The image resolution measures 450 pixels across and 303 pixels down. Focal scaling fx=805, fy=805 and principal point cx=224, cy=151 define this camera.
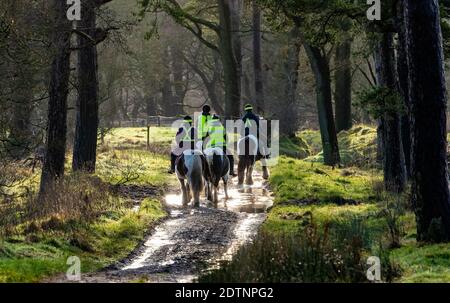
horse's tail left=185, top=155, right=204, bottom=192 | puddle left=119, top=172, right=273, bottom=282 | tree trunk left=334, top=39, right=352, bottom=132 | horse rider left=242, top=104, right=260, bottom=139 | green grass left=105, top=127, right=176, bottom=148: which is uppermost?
tree trunk left=334, top=39, right=352, bottom=132

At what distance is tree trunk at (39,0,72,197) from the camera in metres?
22.3

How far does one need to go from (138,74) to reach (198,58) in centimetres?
540

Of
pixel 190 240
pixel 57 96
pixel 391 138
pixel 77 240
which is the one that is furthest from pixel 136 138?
pixel 77 240

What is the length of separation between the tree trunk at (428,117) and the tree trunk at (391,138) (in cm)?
648

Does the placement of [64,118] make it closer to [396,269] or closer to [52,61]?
[52,61]

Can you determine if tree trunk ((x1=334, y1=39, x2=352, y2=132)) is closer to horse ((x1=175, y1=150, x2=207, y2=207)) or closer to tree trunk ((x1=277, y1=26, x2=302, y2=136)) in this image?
tree trunk ((x1=277, y1=26, x2=302, y2=136))

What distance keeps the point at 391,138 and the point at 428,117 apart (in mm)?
7584

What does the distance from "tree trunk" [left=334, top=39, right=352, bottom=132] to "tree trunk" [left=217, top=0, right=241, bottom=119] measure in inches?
206

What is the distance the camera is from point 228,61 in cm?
3931

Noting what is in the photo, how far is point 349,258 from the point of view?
10961 millimetres

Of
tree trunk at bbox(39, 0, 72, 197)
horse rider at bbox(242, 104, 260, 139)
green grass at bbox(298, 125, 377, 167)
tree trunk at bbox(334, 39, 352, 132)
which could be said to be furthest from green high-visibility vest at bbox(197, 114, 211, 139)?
tree trunk at bbox(334, 39, 352, 132)

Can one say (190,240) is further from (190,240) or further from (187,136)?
(187,136)
